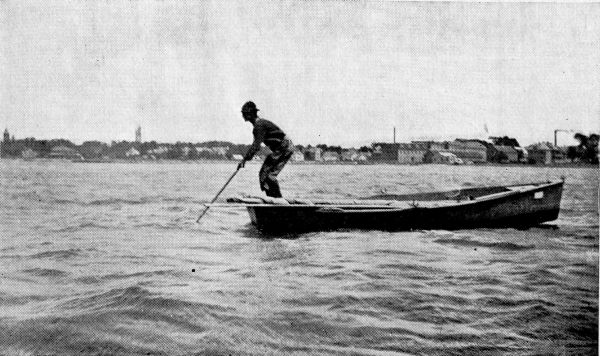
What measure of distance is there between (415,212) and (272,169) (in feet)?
5.11

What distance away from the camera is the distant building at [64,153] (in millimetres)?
4488

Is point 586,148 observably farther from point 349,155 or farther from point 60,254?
point 60,254

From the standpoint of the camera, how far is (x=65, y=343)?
304 cm

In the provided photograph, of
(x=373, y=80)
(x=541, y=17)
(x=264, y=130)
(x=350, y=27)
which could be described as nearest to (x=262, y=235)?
(x=264, y=130)

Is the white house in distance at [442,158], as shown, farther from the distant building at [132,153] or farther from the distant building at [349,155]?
the distant building at [132,153]

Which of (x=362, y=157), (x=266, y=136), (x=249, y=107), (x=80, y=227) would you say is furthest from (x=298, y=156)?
(x=80, y=227)

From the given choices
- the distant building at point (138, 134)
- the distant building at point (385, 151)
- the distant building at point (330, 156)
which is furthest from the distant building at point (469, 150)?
the distant building at point (138, 134)

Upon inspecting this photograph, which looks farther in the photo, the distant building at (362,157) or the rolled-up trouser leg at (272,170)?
the distant building at (362,157)

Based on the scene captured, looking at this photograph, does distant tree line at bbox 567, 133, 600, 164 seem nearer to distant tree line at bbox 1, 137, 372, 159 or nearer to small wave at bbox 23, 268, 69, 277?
distant tree line at bbox 1, 137, 372, 159

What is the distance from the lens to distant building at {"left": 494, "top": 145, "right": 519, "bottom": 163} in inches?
182

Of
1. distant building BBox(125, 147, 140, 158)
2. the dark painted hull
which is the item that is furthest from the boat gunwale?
distant building BBox(125, 147, 140, 158)

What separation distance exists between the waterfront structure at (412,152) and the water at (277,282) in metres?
0.44

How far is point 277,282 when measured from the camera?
3809 millimetres

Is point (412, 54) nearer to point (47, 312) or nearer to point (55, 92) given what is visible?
point (55, 92)
